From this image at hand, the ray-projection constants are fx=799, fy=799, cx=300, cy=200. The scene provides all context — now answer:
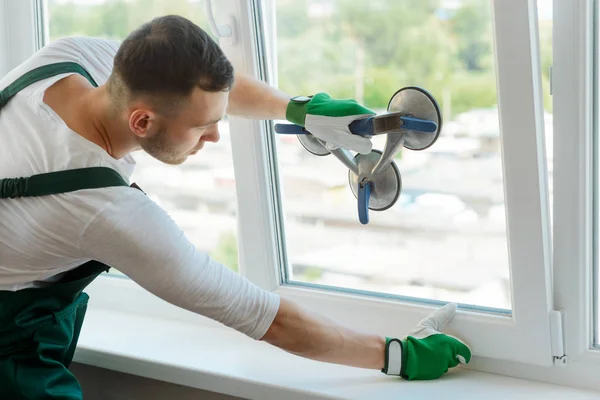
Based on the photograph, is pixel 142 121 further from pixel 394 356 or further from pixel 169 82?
pixel 394 356

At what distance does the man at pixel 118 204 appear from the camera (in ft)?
4.28

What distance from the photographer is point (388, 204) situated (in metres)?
1.61

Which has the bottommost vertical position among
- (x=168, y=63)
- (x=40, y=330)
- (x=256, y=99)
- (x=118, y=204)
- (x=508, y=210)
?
(x=40, y=330)

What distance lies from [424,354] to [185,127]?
2.12 feet

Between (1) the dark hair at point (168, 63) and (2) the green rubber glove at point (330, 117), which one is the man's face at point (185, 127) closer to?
(1) the dark hair at point (168, 63)

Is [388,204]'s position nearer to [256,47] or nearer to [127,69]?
[256,47]

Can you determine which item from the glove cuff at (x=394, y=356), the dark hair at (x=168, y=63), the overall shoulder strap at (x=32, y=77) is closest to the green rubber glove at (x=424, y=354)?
the glove cuff at (x=394, y=356)

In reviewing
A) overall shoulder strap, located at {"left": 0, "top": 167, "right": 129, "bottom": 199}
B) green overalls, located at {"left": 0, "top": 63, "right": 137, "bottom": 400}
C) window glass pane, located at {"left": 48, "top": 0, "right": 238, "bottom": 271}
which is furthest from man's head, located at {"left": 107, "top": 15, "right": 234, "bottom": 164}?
window glass pane, located at {"left": 48, "top": 0, "right": 238, "bottom": 271}

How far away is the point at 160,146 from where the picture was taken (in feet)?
4.63

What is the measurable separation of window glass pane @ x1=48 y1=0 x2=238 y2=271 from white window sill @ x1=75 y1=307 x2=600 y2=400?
23 centimetres

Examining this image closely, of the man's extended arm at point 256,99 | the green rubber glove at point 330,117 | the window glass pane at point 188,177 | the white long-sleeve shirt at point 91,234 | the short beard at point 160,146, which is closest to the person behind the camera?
the white long-sleeve shirt at point 91,234

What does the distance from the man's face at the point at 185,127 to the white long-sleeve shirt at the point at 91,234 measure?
8 cm

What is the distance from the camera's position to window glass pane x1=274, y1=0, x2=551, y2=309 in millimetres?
1544

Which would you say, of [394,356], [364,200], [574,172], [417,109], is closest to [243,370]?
[394,356]
